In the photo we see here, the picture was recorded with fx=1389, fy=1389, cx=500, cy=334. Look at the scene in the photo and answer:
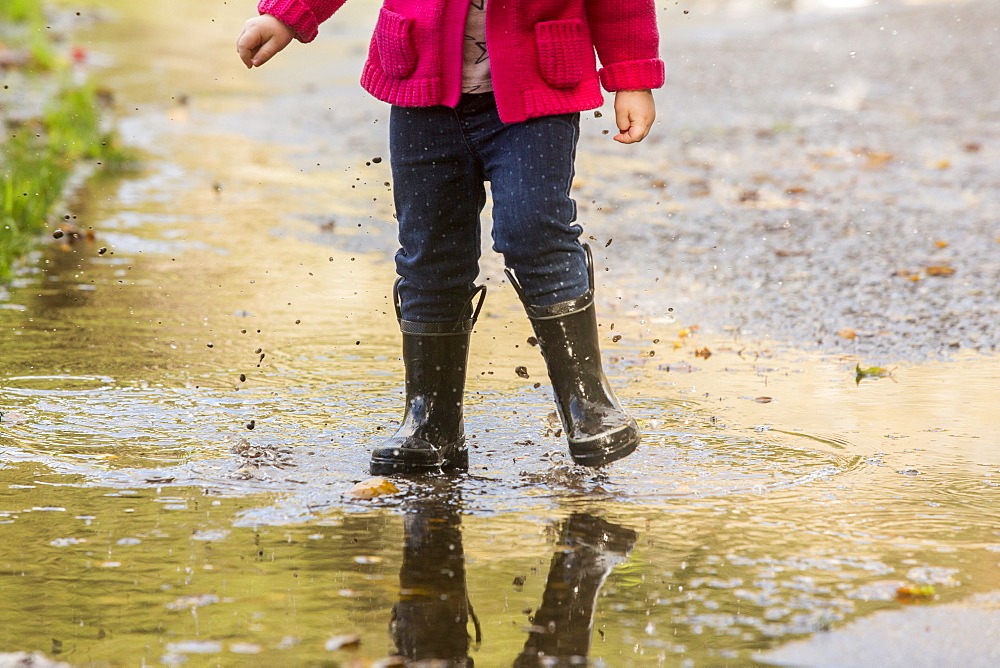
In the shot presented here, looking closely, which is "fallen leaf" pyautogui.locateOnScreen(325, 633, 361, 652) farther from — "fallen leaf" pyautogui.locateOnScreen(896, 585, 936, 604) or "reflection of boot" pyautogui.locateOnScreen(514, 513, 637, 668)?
"fallen leaf" pyautogui.locateOnScreen(896, 585, 936, 604)

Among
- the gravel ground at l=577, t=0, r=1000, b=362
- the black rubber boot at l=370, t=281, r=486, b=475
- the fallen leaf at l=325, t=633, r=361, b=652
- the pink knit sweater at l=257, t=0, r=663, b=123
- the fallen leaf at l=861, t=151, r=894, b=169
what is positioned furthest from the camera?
the fallen leaf at l=861, t=151, r=894, b=169

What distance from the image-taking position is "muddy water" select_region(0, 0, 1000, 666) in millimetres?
2387

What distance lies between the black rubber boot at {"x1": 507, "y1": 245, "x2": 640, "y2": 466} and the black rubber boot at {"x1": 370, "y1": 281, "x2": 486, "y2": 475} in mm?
233

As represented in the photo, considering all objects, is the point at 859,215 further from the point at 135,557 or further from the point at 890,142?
the point at 135,557

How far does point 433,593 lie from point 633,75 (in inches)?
52.0

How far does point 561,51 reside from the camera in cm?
308

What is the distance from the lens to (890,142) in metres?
8.91

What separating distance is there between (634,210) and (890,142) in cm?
275

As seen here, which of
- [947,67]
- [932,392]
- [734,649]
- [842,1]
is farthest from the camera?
[842,1]

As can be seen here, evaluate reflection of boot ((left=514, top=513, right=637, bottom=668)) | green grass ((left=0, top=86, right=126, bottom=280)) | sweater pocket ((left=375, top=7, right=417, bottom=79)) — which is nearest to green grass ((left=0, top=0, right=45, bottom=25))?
green grass ((left=0, top=86, right=126, bottom=280))

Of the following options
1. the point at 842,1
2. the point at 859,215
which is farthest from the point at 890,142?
the point at 842,1

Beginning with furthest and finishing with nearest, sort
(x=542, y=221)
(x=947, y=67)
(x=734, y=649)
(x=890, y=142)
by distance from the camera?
1. (x=947, y=67)
2. (x=890, y=142)
3. (x=542, y=221)
4. (x=734, y=649)

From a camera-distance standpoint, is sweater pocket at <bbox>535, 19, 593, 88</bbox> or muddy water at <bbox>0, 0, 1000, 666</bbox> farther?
sweater pocket at <bbox>535, 19, 593, 88</bbox>

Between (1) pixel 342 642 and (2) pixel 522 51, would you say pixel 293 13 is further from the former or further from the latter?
(1) pixel 342 642
